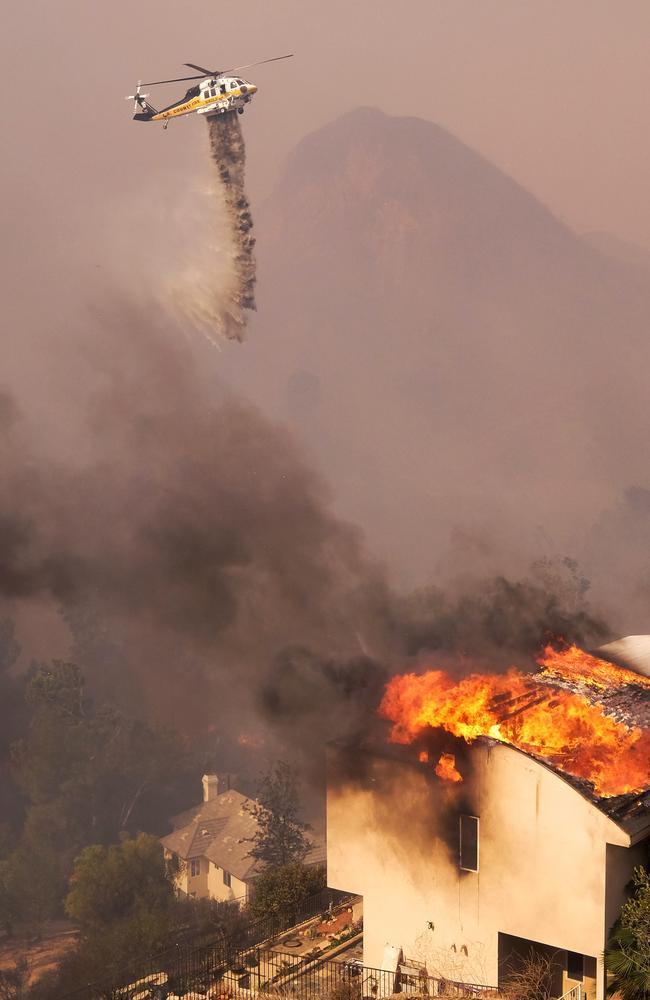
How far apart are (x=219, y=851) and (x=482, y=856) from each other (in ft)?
161

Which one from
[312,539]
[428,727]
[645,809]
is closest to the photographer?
[645,809]

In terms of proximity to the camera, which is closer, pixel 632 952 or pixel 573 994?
pixel 632 952

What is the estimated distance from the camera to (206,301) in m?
60.2

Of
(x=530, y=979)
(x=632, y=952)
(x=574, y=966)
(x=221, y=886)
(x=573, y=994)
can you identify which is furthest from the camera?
(x=221, y=886)

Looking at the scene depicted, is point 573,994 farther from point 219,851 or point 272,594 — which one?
point 219,851

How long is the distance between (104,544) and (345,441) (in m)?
149

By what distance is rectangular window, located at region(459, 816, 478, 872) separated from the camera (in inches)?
937

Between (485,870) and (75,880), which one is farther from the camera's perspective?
(75,880)

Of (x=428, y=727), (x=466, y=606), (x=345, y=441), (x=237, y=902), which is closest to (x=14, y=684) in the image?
(x=237, y=902)

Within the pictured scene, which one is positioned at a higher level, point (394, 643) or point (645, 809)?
point (394, 643)

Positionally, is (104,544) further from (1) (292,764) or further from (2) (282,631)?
(1) (292,764)

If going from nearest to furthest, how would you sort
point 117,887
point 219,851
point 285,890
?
point 285,890 → point 117,887 → point 219,851

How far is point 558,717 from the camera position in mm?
25672

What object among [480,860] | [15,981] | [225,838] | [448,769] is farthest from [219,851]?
[448,769]
